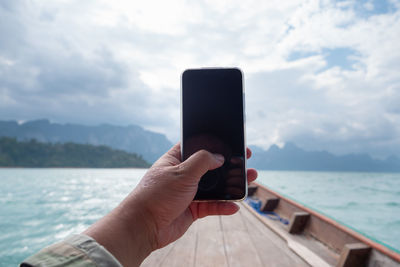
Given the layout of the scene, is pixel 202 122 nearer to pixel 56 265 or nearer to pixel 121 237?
pixel 121 237

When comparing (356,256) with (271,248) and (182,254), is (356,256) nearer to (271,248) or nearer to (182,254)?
(271,248)

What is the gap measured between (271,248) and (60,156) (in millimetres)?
36500

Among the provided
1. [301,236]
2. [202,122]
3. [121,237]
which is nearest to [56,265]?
[121,237]

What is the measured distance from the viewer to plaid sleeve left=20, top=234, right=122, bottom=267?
Answer: 47 cm

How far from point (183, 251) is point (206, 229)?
23.7 inches

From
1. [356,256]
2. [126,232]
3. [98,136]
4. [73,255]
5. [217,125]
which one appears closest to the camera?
[73,255]

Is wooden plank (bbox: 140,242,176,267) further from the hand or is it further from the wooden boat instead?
the hand

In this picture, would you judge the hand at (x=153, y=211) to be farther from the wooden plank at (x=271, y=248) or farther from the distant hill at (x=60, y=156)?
the distant hill at (x=60, y=156)

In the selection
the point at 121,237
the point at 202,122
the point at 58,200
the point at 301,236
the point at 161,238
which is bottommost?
the point at 58,200

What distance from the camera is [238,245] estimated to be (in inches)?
84.1

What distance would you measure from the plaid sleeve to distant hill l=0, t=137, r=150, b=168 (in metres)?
33.0

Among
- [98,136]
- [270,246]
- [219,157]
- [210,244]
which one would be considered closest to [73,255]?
[219,157]

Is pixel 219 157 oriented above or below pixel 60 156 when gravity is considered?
above

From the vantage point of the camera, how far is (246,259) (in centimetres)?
187
